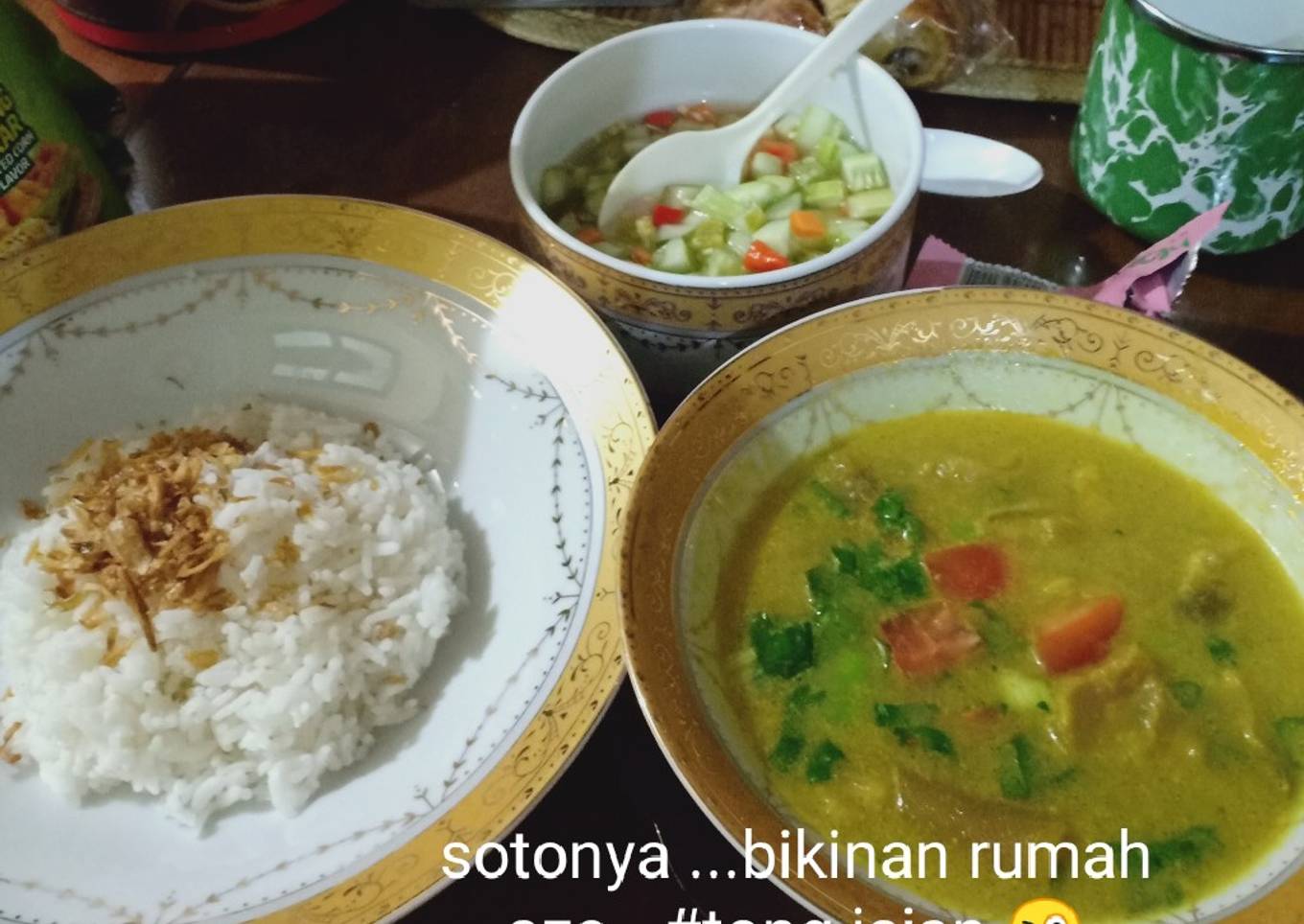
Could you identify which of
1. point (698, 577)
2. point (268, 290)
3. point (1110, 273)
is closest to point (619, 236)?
point (268, 290)

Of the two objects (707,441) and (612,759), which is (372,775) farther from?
(707,441)

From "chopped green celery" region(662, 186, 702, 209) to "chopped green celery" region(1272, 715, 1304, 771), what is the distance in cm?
109

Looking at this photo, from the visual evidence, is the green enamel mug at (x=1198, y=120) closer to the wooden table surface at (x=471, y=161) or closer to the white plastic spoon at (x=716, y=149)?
the wooden table surface at (x=471, y=161)

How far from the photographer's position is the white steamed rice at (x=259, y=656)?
125 centimetres

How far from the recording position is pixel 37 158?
5.13ft

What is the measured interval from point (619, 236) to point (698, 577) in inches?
27.1

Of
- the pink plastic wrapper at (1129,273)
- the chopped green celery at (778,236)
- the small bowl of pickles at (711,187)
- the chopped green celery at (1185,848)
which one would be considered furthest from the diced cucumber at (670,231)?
the chopped green celery at (1185,848)

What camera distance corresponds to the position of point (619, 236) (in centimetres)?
166

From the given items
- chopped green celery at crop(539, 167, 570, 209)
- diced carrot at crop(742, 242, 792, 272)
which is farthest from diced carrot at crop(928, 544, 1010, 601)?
chopped green celery at crop(539, 167, 570, 209)

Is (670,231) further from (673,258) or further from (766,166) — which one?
(766,166)

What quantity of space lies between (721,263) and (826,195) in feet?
0.75

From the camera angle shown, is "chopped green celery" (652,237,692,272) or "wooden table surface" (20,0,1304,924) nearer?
"wooden table surface" (20,0,1304,924)

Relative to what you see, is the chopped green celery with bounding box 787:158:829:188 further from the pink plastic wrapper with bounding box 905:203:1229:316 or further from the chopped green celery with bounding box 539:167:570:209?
the chopped green celery with bounding box 539:167:570:209

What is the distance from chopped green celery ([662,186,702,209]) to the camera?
169cm
